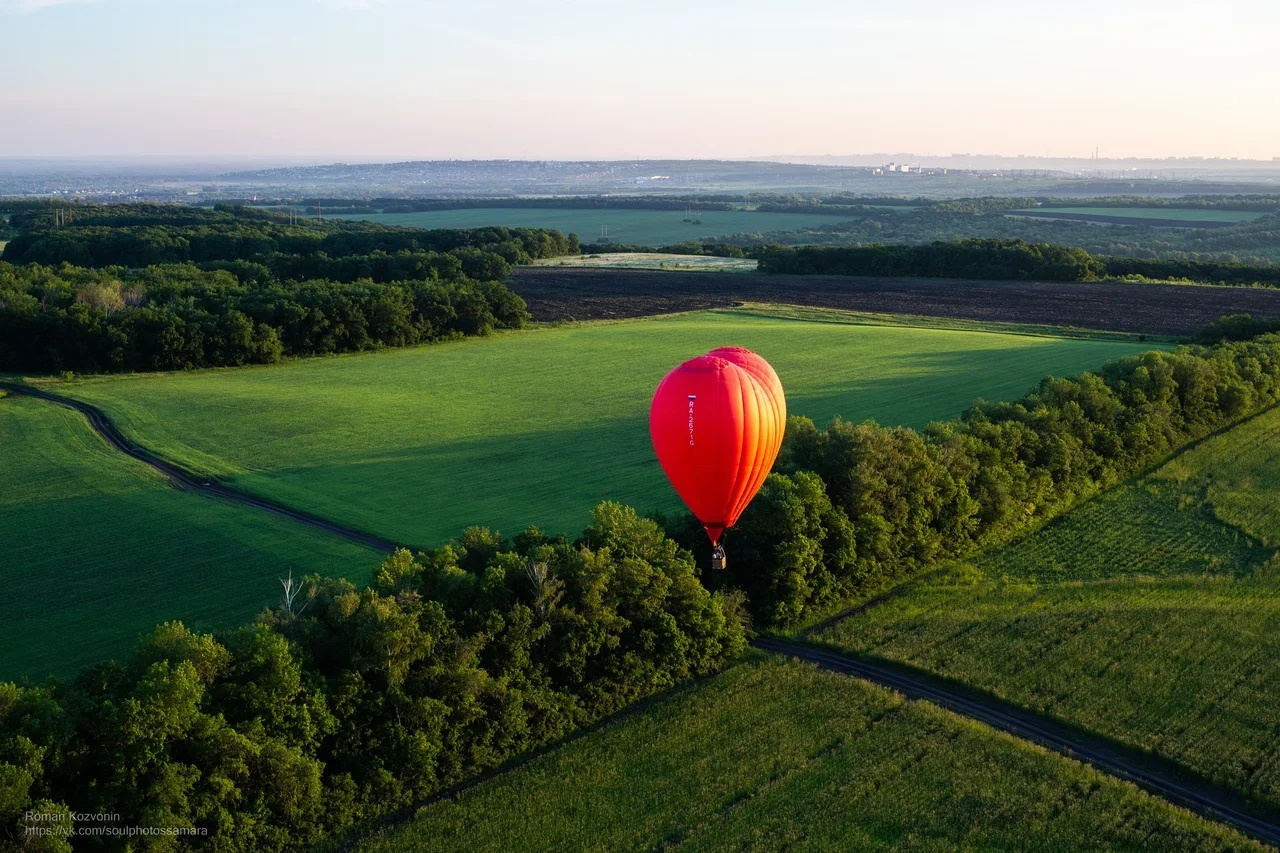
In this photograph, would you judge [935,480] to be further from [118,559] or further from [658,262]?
[658,262]

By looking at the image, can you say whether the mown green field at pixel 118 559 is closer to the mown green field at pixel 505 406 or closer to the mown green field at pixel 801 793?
the mown green field at pixel 505 406

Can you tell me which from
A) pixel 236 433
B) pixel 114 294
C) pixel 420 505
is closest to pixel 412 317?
pixel 114 294

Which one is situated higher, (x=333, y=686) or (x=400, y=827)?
(x=333, y=686)

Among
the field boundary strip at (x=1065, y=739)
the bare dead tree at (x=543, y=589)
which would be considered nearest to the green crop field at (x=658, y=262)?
the field boundary strip at (x=1065, y=739)

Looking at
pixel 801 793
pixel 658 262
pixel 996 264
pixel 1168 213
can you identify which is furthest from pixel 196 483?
pixel 1168 213

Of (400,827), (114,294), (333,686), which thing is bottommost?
(400,827)

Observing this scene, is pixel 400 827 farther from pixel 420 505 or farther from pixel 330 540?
pixel 420 505

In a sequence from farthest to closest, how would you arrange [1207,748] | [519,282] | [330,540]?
[519,282] → [330,540] → [1207,748]

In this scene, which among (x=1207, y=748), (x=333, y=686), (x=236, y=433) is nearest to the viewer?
(x=333, y=686)
